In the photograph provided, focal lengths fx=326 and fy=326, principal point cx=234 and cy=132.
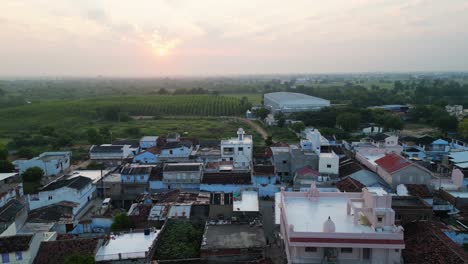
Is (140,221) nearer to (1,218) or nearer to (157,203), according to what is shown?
(157,203)

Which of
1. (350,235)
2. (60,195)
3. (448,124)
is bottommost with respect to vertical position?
(60,195)

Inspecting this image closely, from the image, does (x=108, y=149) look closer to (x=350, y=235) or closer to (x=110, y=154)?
(x=110, y=154)

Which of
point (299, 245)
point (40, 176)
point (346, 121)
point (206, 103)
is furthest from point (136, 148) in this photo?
point (206, 103)

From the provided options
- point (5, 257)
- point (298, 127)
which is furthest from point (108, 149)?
point (298, 127)

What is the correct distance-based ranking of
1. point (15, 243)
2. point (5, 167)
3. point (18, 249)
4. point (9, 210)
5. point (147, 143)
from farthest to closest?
point (147, 143), point (5, 167), point (9, 210), point (15, 243), point (18, 249)

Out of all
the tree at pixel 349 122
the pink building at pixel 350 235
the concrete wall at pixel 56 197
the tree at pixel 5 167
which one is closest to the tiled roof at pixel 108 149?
the tree at pixel 5 167

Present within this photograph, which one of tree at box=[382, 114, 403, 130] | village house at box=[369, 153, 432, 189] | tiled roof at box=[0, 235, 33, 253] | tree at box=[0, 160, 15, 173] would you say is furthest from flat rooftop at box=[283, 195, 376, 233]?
tree at box=[382, 114, 403, 130]
